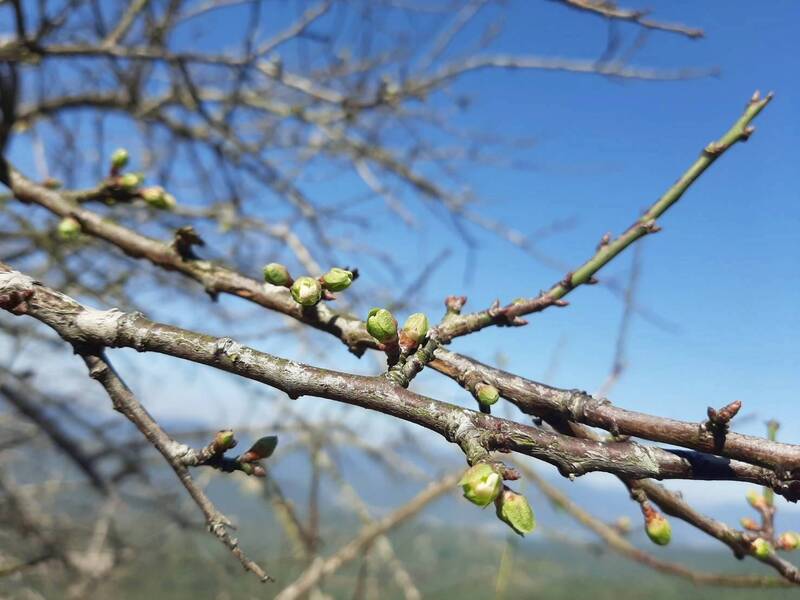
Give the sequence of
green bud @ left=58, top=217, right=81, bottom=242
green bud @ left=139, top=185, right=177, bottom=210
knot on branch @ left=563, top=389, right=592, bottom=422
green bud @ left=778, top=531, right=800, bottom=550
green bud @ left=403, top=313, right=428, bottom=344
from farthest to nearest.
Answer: green bud @ left=139, top=185, right=177, bottom=210, green bud @ left=58, top=217, right=81, bottom=242, green bud @ left=778, top=531, right=800, bottom=550, green bud @ left=403, top=313, right=428, bottom=344, knot on branch @ left=563, top=389, right=592, bottom=422

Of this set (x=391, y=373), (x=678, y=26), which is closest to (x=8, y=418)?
(x=391, y=373)

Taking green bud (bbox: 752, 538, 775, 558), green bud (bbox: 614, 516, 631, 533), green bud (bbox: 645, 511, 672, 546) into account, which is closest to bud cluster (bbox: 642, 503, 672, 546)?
green bud (bbox: 645, 511, 672, 546)

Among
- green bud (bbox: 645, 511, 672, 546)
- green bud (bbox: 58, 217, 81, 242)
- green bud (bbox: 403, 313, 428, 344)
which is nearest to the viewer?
green bud (bbox: 403, 313, 428, 344)

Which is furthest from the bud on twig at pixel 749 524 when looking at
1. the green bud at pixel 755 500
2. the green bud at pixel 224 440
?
the green bud at pixel 224 440

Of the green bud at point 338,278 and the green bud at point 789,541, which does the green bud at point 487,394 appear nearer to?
the green bud at point 338,278

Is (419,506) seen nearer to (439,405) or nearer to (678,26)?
(439,405)

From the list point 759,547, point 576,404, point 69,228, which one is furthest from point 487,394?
point 69,228

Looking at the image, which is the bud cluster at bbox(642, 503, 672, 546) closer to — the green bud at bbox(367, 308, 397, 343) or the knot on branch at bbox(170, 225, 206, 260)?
the green bud at bbox(367, 308, 397, 343)
